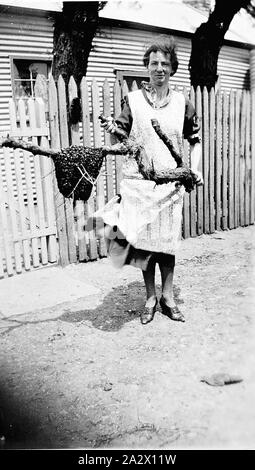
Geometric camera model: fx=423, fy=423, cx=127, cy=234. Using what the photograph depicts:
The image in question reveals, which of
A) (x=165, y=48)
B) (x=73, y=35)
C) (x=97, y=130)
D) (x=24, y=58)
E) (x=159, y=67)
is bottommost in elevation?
(x=97, y=130)

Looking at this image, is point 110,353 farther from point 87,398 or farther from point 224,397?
point 224,397

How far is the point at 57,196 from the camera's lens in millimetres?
5023

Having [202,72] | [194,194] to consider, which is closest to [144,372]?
[194,194]

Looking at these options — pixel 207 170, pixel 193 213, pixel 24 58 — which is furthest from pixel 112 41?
pixel 193 213

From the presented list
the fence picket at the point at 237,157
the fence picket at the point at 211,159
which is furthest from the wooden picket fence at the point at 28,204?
the fence picket at the point at 237,157

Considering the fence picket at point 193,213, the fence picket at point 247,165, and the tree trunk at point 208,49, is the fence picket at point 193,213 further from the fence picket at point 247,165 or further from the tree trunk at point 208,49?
the tree trunk at point 208,49

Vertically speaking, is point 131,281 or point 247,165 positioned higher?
point 247,165

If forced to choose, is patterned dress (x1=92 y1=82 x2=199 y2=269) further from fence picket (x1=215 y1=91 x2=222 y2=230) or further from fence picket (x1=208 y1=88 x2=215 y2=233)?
fence picket (x1=215 y1=91 x2=222 y2=230)

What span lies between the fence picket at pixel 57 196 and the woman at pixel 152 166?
67.0 inches

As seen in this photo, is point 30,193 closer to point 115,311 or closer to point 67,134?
point 67,134

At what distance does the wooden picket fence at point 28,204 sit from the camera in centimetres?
464

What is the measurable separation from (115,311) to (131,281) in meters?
0.90

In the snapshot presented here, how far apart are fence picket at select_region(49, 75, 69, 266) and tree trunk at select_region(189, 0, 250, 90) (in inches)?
158

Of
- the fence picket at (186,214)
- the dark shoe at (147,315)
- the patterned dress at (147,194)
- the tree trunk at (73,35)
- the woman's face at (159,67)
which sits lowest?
→ the dark shoe at (147,315)
